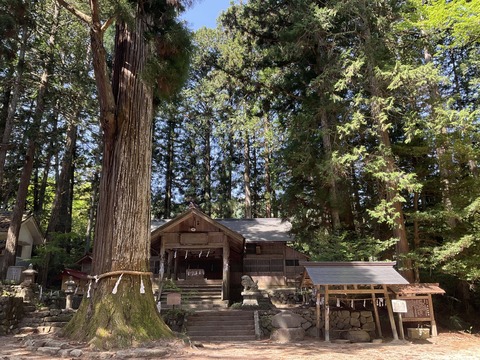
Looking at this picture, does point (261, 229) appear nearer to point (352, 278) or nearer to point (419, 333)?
point (352, 278)

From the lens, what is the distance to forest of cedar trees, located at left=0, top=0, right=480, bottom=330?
11156 mm

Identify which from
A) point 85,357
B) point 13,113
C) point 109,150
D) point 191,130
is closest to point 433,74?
point 109,150

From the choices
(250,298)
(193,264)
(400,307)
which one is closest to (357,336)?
(400,307)

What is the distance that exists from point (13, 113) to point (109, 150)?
38.3ft

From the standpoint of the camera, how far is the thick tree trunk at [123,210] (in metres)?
5.87

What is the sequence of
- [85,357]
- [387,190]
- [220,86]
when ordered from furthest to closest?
[220,86], [387,190], [85,357]

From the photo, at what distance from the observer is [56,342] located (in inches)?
224

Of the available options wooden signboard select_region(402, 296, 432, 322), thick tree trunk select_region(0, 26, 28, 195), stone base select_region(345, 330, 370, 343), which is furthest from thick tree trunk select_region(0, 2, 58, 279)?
wooden signboard select_region(402, 296, 432, 322)

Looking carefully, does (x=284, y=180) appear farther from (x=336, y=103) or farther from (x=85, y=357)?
(x=85, y=357)

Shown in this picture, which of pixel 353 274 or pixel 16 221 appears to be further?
pixel 16 221

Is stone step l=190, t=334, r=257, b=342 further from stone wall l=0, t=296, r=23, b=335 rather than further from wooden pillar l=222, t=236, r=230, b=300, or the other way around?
stone wall l=0, t=296, r=23, b=335

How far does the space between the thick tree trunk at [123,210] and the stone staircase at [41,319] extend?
21.9 ft

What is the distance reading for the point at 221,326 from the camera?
11.9 meters

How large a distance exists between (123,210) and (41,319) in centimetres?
846
